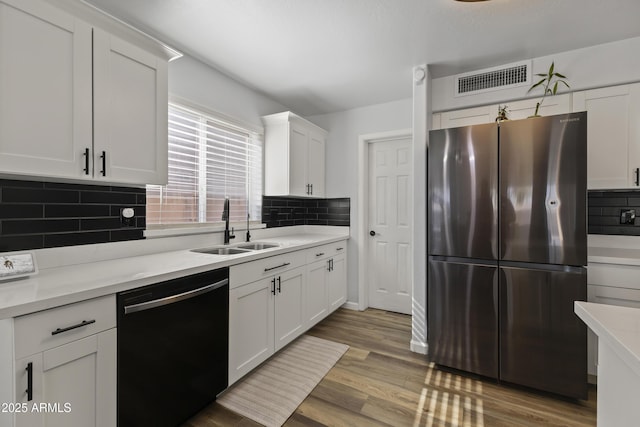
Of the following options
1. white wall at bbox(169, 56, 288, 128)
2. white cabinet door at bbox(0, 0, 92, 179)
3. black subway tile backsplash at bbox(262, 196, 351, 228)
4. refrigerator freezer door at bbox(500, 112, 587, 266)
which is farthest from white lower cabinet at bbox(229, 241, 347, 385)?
refrigerator freezer door at bbox(500, 112, 587, 266)

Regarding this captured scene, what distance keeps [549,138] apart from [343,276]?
2.41 metres

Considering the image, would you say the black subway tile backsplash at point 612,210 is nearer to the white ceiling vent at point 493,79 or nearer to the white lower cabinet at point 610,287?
the white lower cabinet at point 610,287

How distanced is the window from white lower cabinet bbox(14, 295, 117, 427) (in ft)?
3.45

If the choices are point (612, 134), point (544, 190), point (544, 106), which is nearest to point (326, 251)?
point (544, 190)

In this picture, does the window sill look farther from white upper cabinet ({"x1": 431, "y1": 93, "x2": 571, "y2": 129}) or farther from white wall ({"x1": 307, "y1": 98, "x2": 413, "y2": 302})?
white upper cabinet ({"x1": 431, "y1": 93, "x2": 571, "y2": 129})

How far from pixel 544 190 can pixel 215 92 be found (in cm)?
273

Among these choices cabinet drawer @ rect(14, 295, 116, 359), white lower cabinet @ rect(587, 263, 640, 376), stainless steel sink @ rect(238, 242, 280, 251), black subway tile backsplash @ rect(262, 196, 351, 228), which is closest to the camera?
cabinet drawer @ rect(14, 295, 116, 359)

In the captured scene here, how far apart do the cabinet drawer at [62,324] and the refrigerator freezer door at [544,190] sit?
7.87 feet

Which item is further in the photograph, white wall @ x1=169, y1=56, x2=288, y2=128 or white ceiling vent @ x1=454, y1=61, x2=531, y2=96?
white ceiling vent @ x1=454, y1=61, x2=531, y2=96

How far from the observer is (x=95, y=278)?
4.46 feet

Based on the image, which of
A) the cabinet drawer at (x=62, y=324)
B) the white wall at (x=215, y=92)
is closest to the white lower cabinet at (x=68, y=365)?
the cabinet drawer at (x=62, y=324)

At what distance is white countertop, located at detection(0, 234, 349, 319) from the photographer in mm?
1058

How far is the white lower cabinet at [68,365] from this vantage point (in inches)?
40.6

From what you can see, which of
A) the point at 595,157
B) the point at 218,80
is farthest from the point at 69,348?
the point at 595,157
